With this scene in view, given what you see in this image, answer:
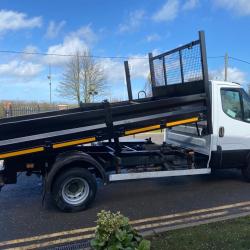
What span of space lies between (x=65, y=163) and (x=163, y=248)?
256 centimetres

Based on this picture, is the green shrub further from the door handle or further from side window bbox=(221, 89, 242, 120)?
side window bbox=(221, 89, 242, 120)

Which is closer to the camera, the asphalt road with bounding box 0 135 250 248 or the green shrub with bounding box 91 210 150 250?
the green shrub with bounding box 91 210 150 250

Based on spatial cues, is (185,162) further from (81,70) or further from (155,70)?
(81,70)

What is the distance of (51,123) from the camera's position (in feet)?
22.1

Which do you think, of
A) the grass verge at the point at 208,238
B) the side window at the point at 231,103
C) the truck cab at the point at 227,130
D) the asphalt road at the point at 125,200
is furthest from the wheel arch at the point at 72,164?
the side window at the point at 231,103

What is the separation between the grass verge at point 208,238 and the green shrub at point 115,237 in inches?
39.6

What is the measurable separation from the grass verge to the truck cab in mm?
2719

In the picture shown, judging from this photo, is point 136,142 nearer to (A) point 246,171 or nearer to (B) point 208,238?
(A) point 246,171

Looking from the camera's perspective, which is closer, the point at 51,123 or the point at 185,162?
the point at 51,123

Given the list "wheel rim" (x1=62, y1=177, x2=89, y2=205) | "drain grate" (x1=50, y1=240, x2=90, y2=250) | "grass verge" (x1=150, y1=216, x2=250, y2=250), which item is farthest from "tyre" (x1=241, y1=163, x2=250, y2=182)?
"drain grate" (x1=50, y1=240, x2=90, y2=250)

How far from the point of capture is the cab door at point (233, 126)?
8367 mm

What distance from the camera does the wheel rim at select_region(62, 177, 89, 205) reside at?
22.7 ft

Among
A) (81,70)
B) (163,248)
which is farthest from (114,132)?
(81,70)

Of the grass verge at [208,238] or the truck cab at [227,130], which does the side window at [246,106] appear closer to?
the truck cab at [227,130]
